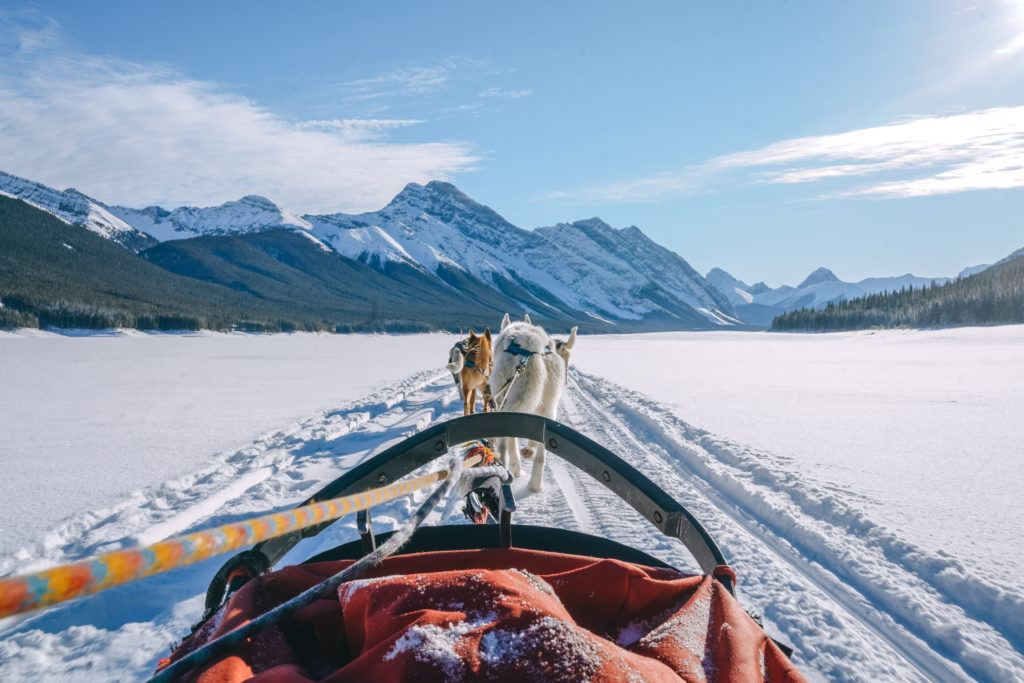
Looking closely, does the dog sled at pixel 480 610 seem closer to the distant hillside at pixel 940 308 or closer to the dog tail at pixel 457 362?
the dog tail at pixel 457 362

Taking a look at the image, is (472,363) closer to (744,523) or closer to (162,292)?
(744,523)

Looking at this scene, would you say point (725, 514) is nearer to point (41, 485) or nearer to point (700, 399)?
point (41, 485)

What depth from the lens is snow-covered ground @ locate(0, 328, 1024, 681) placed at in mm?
2863

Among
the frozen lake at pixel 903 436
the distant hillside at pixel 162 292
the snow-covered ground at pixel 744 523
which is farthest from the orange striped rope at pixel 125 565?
the distant hillside at pixel 162 292

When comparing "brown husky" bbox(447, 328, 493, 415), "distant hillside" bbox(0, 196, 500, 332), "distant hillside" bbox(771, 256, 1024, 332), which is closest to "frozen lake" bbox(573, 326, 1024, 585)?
"brown husky" bbox(447, 328, 493, 415)

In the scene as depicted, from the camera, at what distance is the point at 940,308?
6694cm

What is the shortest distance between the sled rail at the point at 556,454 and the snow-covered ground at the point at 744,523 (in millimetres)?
1530

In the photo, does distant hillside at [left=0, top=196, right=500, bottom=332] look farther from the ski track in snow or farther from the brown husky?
the ski track in snow

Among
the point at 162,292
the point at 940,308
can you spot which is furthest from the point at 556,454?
the point at 162,292

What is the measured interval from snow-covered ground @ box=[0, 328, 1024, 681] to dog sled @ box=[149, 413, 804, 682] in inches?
66.2

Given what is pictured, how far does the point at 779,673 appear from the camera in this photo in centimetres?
122

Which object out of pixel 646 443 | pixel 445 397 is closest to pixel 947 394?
pixel 646 443

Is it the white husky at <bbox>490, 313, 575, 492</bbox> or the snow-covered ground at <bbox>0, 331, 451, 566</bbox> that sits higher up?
the white husky at <bbox>490, 313, 575, 492</bbox>

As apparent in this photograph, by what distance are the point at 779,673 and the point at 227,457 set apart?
7.28m
